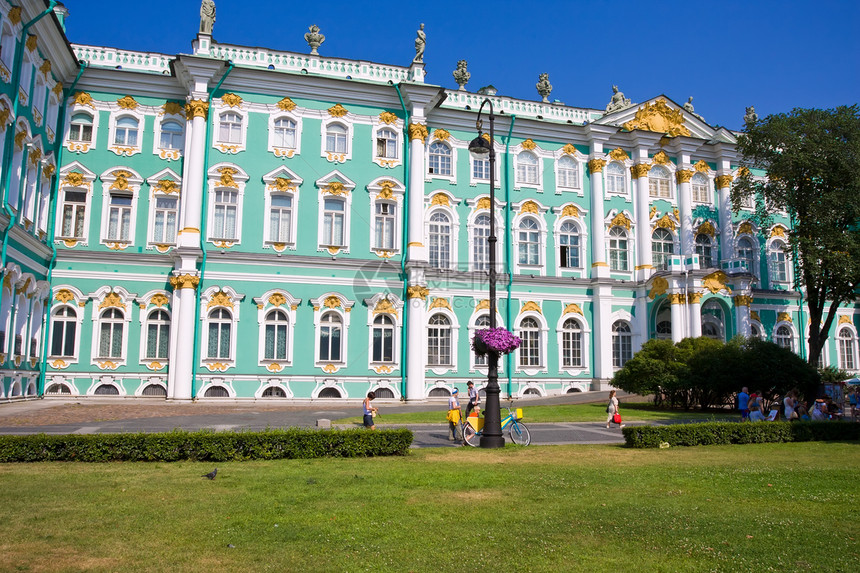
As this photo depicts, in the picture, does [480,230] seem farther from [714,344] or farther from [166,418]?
[166,418]

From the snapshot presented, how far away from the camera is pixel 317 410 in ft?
94.2

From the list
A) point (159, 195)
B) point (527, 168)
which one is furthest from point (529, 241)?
point (159, 195)

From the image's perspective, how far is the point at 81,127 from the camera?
109 feet

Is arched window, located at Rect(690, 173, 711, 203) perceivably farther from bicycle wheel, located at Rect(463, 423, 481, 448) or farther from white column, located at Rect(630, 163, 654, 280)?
bicycle wheel, located at Rect(463, 423, 481, 448)

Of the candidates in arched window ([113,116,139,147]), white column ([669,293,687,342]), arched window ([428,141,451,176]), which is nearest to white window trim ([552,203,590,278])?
white column ([669,293,687,342])

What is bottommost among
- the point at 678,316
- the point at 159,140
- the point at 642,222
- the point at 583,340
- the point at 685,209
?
the point at 583,340

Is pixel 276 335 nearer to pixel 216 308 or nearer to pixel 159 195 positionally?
pixel 216 308

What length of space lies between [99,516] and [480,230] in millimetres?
30114

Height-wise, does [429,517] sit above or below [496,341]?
below

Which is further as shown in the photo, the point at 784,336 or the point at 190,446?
the point at 784,336

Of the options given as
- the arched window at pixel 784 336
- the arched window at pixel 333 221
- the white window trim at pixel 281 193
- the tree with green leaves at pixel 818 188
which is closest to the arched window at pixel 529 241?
the arched window at pixel 333 221

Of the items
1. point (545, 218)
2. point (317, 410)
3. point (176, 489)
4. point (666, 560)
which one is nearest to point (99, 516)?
point (176, 489)

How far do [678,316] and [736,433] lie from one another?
65.3 ft

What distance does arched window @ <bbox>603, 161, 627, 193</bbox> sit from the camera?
40.7 metres
